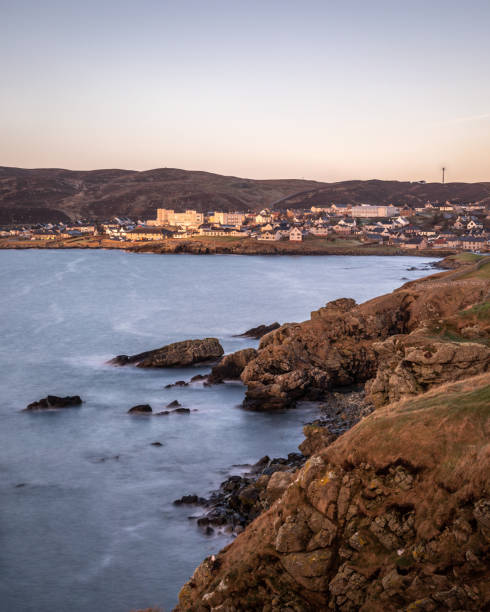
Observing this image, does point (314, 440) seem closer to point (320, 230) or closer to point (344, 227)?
point (320, 230)

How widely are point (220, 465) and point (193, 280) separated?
6662 cm

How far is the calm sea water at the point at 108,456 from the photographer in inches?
575

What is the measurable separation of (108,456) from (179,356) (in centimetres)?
1224

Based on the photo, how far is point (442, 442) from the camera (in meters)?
9.45

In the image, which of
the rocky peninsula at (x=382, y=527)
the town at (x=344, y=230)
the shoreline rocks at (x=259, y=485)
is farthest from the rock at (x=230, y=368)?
the town at (x=344, y=230)

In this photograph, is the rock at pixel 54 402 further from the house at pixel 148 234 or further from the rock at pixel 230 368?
the house at pixel 148 234

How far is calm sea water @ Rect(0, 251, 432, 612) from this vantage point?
14617 millimetres

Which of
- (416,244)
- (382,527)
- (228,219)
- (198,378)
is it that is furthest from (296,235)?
(382,527)

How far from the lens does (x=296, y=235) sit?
149 meters

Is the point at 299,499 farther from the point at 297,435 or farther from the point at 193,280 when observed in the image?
the point at 193,280

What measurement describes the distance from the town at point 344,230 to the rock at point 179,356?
93.3 metres

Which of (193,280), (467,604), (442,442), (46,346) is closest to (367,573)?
(467,604)

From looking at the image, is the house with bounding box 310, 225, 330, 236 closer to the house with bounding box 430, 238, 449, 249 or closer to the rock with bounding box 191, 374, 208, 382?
the house with bounding box 430, 238, 449, 249

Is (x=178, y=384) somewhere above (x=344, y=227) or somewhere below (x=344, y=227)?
below
